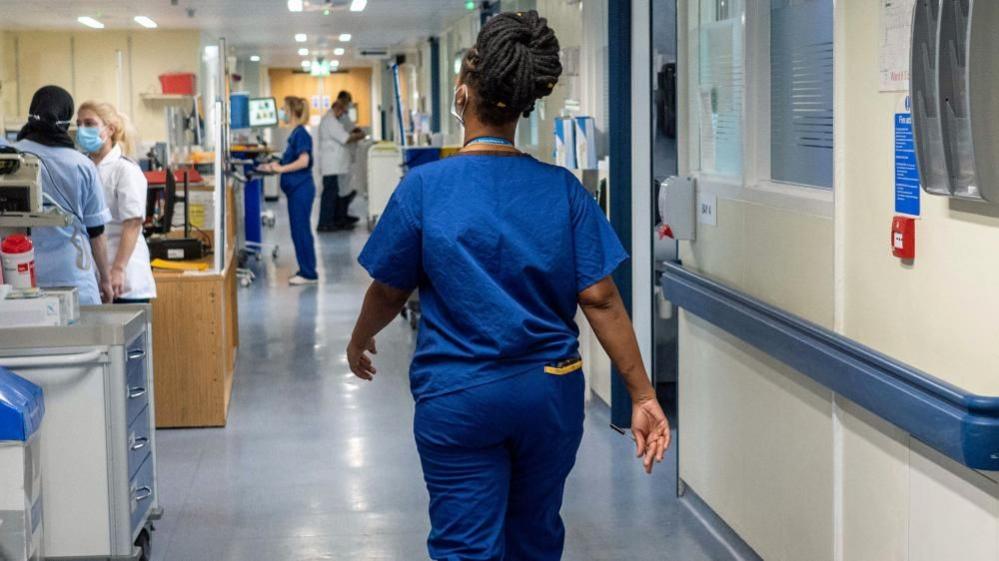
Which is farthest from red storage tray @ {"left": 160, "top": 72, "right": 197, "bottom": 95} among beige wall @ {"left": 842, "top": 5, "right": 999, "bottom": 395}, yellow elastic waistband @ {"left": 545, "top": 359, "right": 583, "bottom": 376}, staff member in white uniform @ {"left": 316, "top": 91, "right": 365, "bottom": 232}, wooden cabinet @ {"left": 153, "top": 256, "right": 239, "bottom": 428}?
yellow elastic waistband @ {"left": 545, "top": 359, "right": 583, "bottom": 376}

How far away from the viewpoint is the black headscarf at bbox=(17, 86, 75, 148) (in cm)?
470

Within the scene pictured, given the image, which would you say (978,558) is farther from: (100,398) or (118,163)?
(118,163)

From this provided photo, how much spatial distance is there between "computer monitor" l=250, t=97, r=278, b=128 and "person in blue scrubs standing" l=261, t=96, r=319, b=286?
3037 millimetres

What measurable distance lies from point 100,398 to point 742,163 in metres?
1.97

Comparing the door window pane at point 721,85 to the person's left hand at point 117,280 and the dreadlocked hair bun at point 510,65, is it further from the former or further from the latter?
the person's left hand at point 117,280

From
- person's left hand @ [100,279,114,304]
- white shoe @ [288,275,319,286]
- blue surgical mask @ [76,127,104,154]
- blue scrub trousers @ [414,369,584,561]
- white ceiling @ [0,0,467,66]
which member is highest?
white ceiling @ [0,0,467,66]

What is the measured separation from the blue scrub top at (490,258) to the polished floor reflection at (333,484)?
1.75m

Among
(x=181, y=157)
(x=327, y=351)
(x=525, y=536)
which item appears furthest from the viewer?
(x=181, y=157)

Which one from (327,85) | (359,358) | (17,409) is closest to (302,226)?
(17,409)

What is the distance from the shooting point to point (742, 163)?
13.1 ft

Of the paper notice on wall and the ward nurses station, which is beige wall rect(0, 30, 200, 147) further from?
the paper notice on wall

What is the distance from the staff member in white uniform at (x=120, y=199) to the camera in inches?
213

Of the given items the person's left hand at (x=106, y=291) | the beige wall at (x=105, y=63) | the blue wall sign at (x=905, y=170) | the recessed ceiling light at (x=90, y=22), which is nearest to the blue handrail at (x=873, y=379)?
the blue wall sign at (x=905, y=170)

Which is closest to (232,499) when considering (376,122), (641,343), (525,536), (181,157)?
(641,343)
